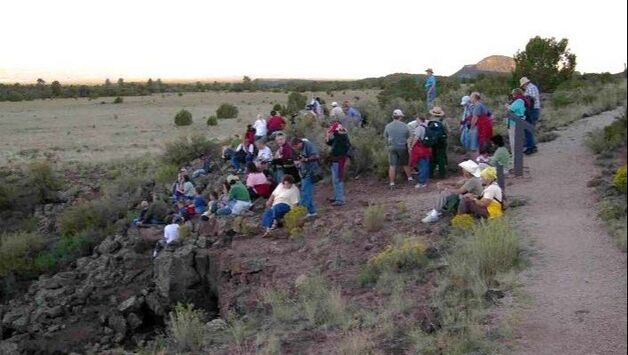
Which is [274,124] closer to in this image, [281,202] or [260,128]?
[260,128]

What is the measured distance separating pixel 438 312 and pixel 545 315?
1.33m

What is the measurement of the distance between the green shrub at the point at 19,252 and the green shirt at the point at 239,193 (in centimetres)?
716

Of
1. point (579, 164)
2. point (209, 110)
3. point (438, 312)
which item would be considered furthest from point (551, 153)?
point (209, 110)

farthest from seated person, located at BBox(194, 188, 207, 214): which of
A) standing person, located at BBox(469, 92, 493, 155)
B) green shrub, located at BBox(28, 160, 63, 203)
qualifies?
green shrub, located at BBox(28, 160, 63, 203)

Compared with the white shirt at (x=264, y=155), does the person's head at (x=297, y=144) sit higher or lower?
higher

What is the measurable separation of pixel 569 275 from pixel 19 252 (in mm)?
16188

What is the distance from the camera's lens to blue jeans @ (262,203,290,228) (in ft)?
46.9

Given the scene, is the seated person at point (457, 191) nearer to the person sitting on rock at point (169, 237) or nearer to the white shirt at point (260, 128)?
the person sitting on rock at point (169, 237)

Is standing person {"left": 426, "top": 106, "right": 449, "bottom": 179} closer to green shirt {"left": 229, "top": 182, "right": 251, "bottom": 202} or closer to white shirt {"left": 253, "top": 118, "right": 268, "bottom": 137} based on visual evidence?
green shirt {"left": 229, "top": 182, "right": 251, "bottom": 202}

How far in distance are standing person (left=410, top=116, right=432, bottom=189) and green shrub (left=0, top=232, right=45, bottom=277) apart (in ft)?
38.0

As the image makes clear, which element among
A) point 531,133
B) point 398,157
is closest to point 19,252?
point 398,157

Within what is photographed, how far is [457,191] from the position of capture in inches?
473

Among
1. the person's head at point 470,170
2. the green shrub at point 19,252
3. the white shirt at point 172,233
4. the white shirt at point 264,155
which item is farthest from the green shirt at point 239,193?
the green shrub at point 19,252

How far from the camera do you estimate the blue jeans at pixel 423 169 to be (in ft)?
50.3
